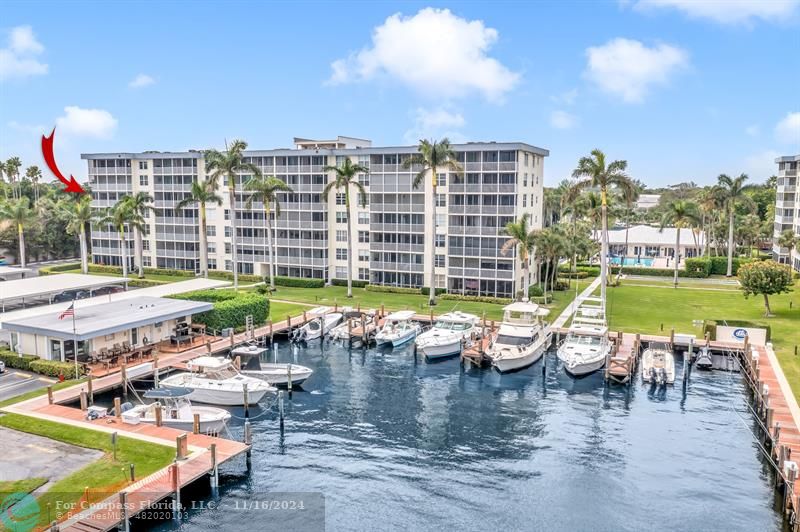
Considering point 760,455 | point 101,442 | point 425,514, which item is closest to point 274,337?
point 101,442

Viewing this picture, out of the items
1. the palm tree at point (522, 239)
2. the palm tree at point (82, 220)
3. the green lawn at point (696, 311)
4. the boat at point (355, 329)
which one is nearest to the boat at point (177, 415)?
the boat at point (355, 329)

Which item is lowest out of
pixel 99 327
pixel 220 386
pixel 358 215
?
pixel 220 386

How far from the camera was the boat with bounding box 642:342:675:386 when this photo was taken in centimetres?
4906

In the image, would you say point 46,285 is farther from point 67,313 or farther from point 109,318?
point 67,313

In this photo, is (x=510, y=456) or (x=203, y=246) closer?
(x=510, y=456)

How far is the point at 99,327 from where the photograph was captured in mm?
49219

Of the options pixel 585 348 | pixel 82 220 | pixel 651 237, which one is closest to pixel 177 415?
pixel 585 348

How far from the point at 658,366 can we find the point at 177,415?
34910 millimetres

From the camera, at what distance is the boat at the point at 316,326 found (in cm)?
6197

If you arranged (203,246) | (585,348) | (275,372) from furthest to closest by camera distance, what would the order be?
1. (203,246)
2. (585,348)
3. (275,372)

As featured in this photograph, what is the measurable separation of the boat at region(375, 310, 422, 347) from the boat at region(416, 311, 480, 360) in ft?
8.20

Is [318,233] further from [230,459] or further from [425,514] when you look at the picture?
[425,514]

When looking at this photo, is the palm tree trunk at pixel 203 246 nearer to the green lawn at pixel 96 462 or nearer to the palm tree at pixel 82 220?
the palm tree at pixel 82 220

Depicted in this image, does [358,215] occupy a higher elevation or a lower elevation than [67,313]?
higher
